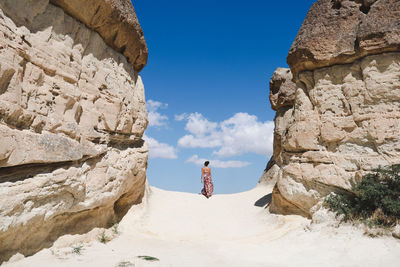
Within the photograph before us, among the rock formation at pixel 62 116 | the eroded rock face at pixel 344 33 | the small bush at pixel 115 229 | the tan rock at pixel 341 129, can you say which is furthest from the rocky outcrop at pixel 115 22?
the tan rock at pixel 341 129

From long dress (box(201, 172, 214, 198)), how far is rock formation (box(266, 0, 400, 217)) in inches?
152

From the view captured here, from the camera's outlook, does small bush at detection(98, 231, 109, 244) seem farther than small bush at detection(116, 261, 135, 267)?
Yes

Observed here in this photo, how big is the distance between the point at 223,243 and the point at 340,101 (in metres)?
5.36

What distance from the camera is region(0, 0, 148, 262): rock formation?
4.45 metres

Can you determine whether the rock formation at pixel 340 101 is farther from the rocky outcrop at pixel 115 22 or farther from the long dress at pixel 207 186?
the rocky outcrop at pixel 115 22

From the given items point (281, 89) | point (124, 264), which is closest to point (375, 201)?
point (124, 264)

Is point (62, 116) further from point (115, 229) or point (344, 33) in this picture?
point (344, 33)

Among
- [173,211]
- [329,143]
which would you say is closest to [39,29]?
[173,211]

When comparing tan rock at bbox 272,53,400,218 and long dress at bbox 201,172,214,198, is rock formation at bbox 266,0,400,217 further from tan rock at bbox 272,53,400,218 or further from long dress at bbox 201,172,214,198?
long dress at bbox 201,172,214,198

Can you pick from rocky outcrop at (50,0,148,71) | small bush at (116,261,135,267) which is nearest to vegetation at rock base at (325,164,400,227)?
small bush at (116,261,135,267)

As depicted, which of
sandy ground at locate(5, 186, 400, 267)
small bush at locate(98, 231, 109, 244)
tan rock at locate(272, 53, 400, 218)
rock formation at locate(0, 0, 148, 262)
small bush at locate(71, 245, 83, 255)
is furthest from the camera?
tan rock at locate(272, 53, 400, 218)

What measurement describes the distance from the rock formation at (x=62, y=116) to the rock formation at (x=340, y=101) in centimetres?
520

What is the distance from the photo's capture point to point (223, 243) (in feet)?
23.5

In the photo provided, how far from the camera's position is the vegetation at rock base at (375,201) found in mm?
5949
